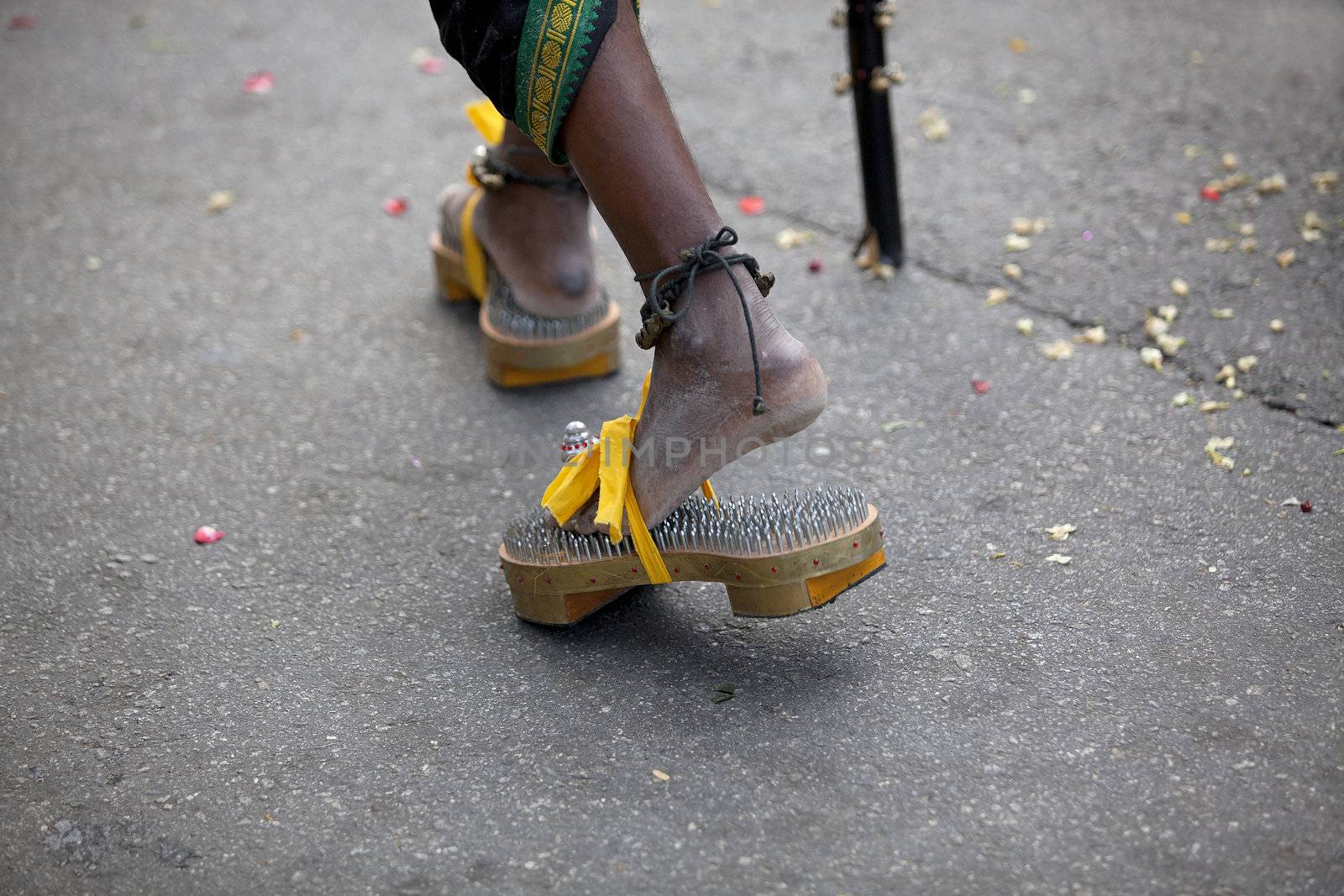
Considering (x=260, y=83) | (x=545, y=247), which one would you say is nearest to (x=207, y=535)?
(x=545, y=247)

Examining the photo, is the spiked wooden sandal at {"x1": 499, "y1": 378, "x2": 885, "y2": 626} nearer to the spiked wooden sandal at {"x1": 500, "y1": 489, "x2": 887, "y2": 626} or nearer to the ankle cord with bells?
the spiked wooden sandal at {"x1": 500, "y1": 489, "x2": 887, "y2": 626}

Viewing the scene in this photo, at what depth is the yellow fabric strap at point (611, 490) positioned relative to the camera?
146cm

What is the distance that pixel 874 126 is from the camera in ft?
7.26

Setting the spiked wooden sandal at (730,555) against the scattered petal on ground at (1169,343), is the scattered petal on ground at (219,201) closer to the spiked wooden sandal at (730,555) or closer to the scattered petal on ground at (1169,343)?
the spiked wooden sandal at (730,555)

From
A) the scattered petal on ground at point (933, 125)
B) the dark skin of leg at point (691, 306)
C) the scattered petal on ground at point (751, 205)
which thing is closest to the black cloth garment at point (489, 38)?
the dark skin of leg at point (691, 306)

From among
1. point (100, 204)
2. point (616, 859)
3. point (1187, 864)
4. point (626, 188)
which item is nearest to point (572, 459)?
point (626, 188)

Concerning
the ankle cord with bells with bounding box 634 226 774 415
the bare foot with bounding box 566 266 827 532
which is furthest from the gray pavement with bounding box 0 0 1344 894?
the ankle cord with bells with bounding box 634 226 774 415

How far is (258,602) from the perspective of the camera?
1677mm

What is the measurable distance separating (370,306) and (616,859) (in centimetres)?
146

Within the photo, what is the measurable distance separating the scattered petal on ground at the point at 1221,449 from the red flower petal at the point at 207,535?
1.50 metres

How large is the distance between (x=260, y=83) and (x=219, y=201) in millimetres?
688

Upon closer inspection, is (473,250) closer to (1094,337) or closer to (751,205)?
(751,205)

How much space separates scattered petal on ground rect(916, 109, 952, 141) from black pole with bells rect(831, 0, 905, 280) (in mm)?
590

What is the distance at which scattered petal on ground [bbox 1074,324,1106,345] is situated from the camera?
211 centimetres
